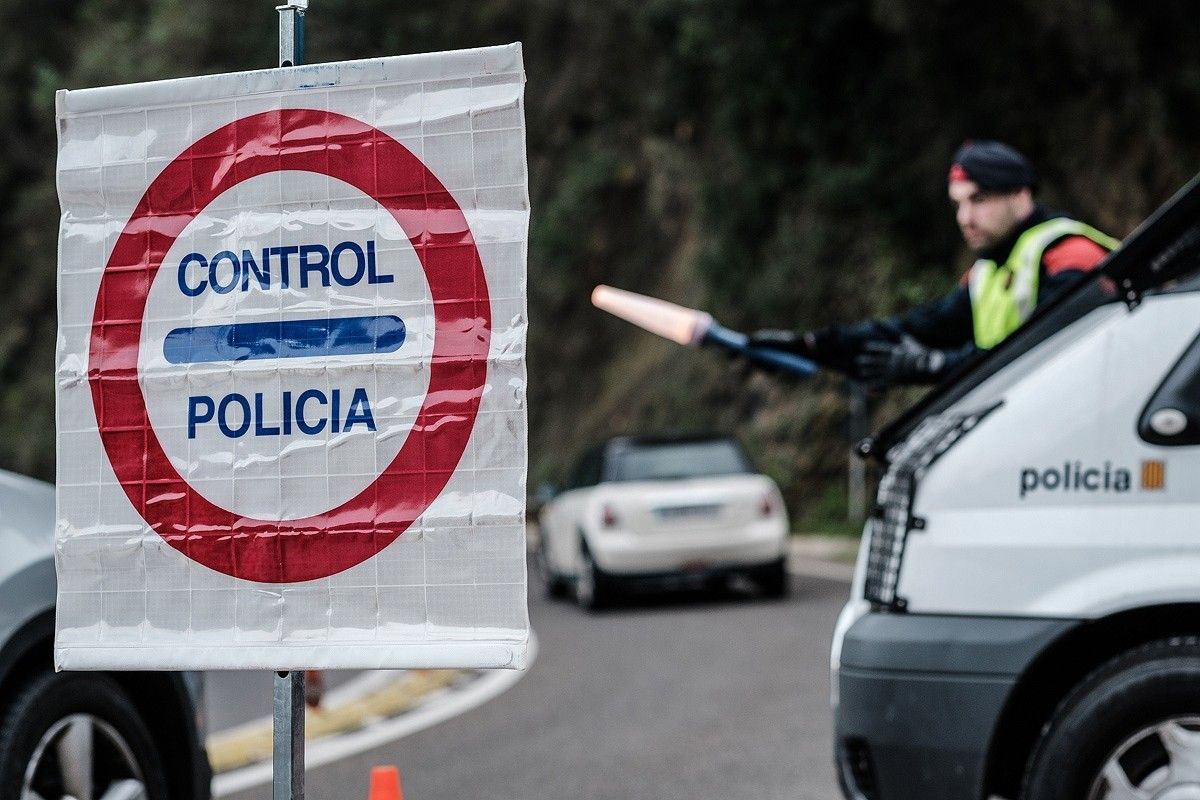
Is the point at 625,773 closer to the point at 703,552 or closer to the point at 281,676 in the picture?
the point at 281,676

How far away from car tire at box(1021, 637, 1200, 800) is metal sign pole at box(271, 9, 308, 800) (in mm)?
1718

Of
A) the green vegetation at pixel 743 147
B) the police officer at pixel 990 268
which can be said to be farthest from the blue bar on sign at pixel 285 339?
the green vegetation at pixel 743 147

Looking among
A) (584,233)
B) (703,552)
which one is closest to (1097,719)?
(703,552)

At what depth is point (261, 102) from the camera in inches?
162

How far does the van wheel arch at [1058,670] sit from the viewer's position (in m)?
4.44

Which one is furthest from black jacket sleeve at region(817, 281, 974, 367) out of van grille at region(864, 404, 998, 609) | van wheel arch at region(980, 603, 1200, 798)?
van wheel arch at region(980, 603, 1200, 798)

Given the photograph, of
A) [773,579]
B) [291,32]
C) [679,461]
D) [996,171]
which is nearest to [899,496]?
[996,171]

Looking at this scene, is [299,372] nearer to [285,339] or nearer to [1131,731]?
[285,339]

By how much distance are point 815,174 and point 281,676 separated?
74.3 feet

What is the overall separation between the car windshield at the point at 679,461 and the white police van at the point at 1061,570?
11.2m

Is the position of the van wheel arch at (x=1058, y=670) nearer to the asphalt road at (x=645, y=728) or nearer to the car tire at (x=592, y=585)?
the asphalt road at (x=645, y=728)

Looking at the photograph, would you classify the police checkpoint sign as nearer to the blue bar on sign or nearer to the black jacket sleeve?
the blue bar on sign

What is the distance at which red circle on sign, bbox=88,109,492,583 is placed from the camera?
397 cm

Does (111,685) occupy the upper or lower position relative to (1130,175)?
lower
